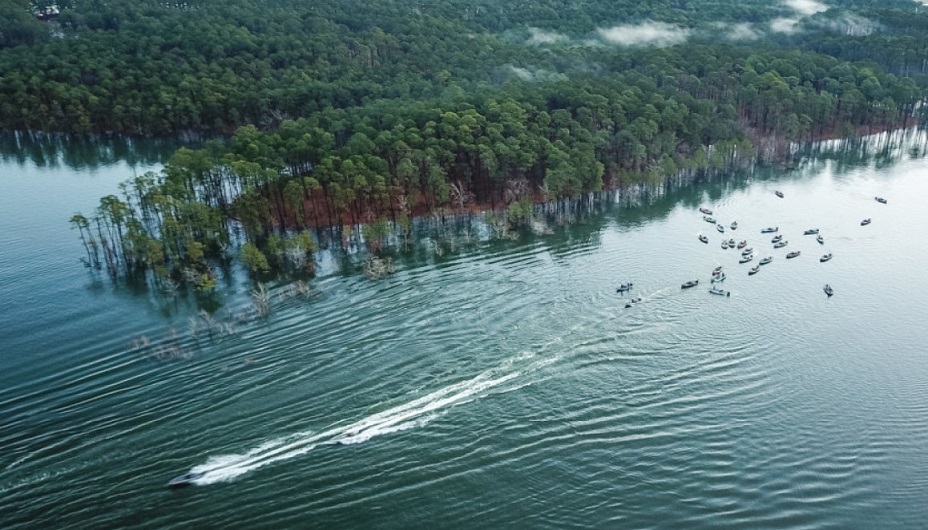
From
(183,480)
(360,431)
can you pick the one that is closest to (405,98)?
(360,431)

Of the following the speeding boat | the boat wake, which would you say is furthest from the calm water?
the speeding boat

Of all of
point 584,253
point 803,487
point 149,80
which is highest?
point 149,80

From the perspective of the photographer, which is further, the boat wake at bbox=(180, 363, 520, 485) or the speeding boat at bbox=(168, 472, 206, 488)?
the boat wake at bbox=(180, 363, 520, 485)

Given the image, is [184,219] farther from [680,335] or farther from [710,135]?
[710,135]

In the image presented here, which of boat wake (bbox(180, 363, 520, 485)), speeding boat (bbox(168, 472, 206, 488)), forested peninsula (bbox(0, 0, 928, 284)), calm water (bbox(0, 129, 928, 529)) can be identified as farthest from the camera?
forested peninsula (bbox(0, 0, 928, 284))

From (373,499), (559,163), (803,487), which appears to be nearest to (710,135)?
(559,163)

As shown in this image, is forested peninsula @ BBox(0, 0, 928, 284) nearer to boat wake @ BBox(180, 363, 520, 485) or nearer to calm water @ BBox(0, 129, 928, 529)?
calm water @ BBox(0, 129, 928, 529)
